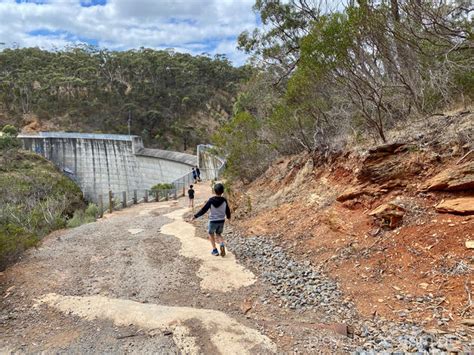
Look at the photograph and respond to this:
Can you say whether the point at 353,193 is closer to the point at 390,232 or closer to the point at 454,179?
the point at 390,232

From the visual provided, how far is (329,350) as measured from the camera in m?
3.12

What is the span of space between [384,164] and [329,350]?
3.72 meters

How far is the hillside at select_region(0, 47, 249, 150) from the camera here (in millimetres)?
42469

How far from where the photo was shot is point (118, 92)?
151 ft

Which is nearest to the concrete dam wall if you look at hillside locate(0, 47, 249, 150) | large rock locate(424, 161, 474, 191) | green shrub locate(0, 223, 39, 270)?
hillside locate(0, 47, 249, 150)

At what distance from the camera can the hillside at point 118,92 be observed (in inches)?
1672

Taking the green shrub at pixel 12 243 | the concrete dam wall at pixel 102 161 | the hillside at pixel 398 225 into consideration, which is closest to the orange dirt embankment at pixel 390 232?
the hillside at pixel 398 225

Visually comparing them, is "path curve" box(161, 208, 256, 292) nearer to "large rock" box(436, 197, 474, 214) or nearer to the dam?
"large rock" box(436, 197, 474, 214)

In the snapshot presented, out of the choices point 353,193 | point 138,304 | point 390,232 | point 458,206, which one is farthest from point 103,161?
point 458,206

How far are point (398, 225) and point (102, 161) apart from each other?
98.4 feet

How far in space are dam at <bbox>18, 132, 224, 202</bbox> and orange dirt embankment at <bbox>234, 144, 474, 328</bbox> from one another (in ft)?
77.0

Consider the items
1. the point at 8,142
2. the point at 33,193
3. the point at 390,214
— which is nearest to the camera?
the point at 390,214

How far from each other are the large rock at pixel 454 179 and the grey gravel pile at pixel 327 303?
6.80ft

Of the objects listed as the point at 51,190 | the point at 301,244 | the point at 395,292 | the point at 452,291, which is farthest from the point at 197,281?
the point at 51,190
